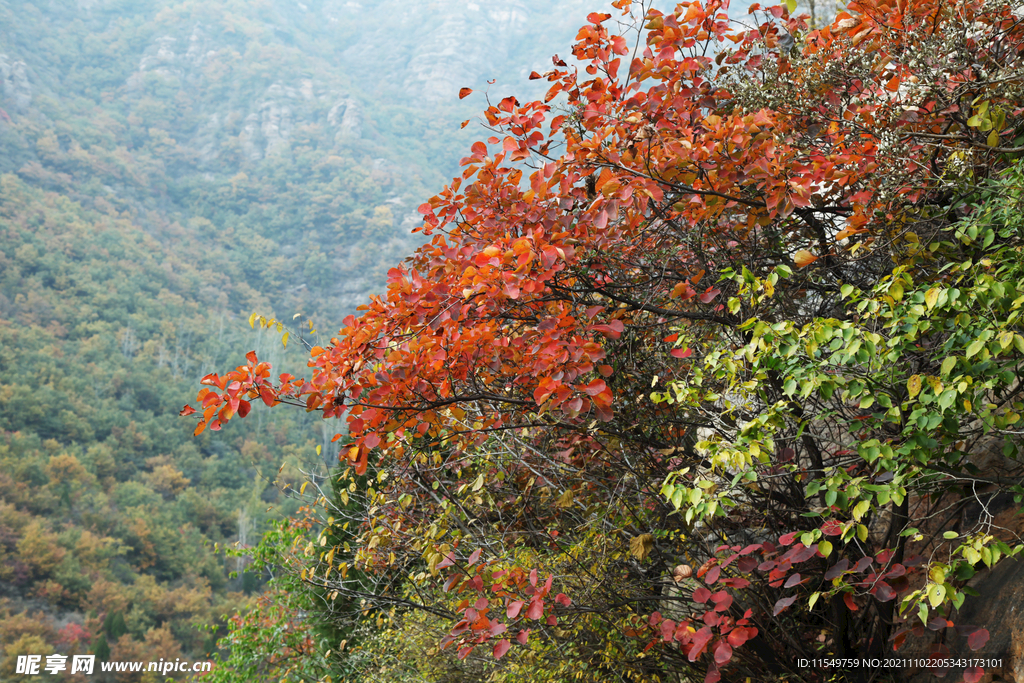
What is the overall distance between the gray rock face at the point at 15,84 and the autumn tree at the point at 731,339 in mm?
57501

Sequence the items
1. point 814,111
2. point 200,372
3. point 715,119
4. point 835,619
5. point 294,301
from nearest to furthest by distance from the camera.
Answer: point 715,119 < point 835,619 < point 814,111 < point 200,372 < point 294,301

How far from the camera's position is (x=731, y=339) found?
2570 mm

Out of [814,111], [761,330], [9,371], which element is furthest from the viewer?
[9,371]

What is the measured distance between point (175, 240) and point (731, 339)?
51.7m

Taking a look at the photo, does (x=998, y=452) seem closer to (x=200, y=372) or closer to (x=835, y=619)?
(x=835, y=619)

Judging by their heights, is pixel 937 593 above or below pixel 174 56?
below

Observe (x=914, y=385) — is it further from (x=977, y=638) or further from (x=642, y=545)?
(x=642, y=545)

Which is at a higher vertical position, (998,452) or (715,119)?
(715,119)

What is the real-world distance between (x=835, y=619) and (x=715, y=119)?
204cm

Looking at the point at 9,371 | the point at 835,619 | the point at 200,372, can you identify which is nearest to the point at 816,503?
the point at 835,619

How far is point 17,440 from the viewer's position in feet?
84.3

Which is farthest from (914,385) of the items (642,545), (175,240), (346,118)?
(346,118)

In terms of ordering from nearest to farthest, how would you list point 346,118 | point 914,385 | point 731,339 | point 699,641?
point 914,385 → point 699,641 → point 731,339 → point 346,118

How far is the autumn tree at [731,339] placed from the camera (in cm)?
164
